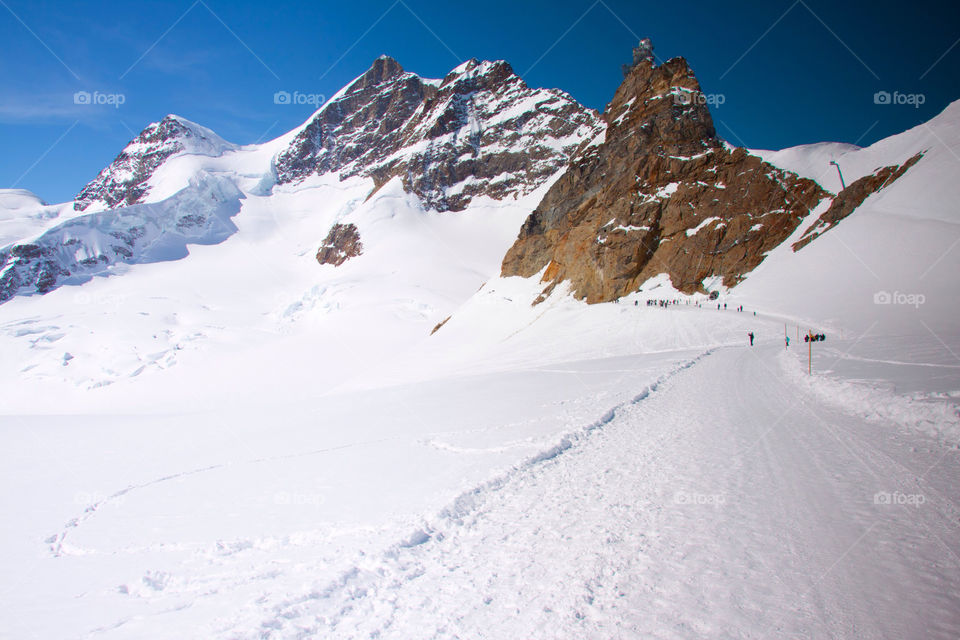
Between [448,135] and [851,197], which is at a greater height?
[448,135]

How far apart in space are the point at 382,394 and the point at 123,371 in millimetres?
64598

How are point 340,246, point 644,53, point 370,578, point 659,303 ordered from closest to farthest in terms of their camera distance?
point 370,578, point 659,303, point 644,53, point 340,246

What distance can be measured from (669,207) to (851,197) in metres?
14.9

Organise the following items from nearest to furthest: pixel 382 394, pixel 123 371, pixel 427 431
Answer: pixel 427 431 < pixel 382 394 < pixel 123 371

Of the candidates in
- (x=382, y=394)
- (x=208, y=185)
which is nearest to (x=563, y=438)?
(x=382, y=394)

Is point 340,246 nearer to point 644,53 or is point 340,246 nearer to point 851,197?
point 644,53

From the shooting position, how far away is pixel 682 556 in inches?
152

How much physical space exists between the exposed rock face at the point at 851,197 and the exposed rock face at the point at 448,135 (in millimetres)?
82148

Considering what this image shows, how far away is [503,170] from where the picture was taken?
126 metres

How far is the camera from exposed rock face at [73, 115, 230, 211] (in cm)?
15388

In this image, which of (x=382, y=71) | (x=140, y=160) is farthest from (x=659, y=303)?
(x=140, y=160)

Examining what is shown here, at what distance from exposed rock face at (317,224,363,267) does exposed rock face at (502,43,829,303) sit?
2149 inches

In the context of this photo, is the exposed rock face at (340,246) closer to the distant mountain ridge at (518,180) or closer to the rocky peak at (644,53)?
the distant mountain ridge at (518,180)

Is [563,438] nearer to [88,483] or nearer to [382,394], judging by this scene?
[88,483]
